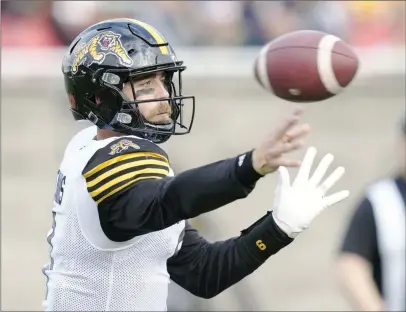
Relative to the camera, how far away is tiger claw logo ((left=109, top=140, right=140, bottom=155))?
3.10m

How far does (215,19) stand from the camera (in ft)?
29.3

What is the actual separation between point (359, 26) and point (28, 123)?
2997 mm

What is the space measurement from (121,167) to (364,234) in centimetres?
173

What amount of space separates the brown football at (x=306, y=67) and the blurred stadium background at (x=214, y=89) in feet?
16.4

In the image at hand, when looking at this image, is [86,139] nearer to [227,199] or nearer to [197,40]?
[227,199]

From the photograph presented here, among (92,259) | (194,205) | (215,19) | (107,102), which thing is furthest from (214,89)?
(194,205)

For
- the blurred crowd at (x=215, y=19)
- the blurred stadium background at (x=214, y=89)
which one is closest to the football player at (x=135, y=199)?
the blurred stadium background at (x=214, y=89)

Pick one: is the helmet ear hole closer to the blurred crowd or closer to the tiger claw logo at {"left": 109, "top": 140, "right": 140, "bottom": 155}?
the tiger claw logo at {"left": 109, "top": 140, "right": 140, "bottom": 155}

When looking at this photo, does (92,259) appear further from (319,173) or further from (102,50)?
(319,173)

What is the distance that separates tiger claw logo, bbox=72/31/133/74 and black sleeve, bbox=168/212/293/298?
2.26 feet

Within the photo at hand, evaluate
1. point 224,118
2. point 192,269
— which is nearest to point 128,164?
point 192,269

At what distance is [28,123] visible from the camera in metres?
9.00

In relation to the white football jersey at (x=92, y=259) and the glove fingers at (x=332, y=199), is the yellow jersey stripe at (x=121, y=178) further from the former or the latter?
the glove fingers at (x=332, y=199)

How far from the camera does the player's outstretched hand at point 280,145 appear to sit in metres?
2.74
